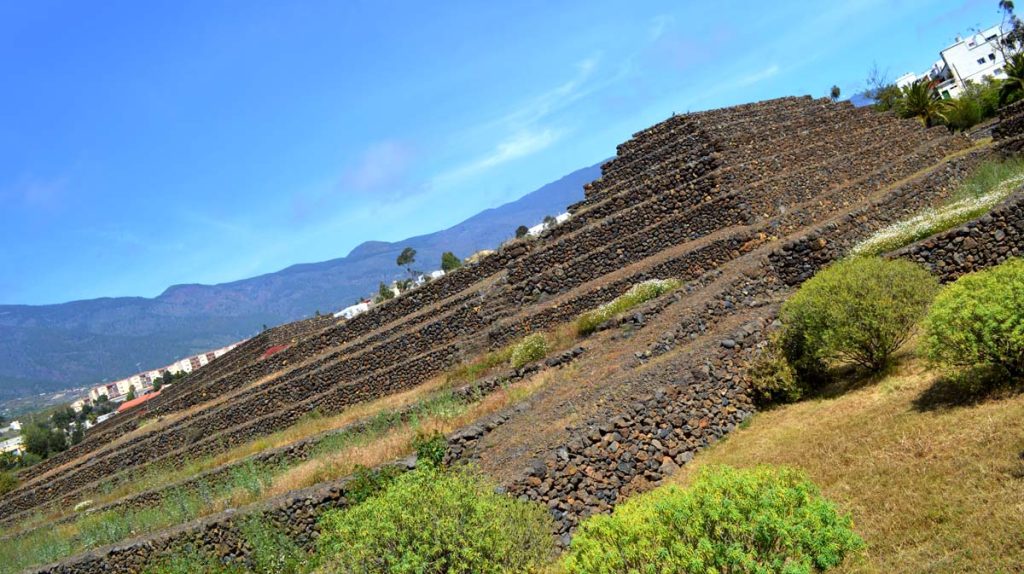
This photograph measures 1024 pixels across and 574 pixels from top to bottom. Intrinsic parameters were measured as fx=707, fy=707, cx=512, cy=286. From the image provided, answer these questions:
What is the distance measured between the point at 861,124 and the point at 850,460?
86.8 ft

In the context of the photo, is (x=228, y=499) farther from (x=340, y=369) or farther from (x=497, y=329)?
(x=340, y=369)

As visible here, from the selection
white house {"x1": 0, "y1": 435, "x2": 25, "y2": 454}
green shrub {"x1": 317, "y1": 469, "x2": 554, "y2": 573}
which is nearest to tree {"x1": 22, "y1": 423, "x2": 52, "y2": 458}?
white house {"x1": 0, "y1": 435, "x2": 25, "y2": 454}

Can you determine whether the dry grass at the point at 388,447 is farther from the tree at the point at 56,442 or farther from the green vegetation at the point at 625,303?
the tree at the point at 56,442

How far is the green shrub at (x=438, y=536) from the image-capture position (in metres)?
6.79

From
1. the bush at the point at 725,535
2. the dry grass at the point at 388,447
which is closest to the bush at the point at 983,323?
the bush at the point at 725,535

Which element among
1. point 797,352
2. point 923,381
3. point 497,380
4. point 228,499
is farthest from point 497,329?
point 923,381

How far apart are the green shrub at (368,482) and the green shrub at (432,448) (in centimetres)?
57

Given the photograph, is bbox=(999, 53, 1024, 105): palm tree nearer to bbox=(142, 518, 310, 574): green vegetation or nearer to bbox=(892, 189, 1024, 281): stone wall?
bbox=(892, 189, 1024, 281): stone wall

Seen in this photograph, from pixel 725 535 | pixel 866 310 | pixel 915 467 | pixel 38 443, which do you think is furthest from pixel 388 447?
pixel 38 443

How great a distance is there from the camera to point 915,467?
745 cm

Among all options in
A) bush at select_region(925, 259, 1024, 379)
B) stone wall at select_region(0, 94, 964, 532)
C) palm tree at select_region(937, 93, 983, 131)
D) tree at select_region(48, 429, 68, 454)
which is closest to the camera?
bush at select_region(925, 259, 1024, 379)

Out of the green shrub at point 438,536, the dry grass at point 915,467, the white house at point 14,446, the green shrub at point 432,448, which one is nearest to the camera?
the dry grass at point 915,467

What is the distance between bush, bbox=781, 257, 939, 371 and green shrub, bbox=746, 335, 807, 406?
54 cm

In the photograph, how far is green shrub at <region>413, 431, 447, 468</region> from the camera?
1236 centimetres
